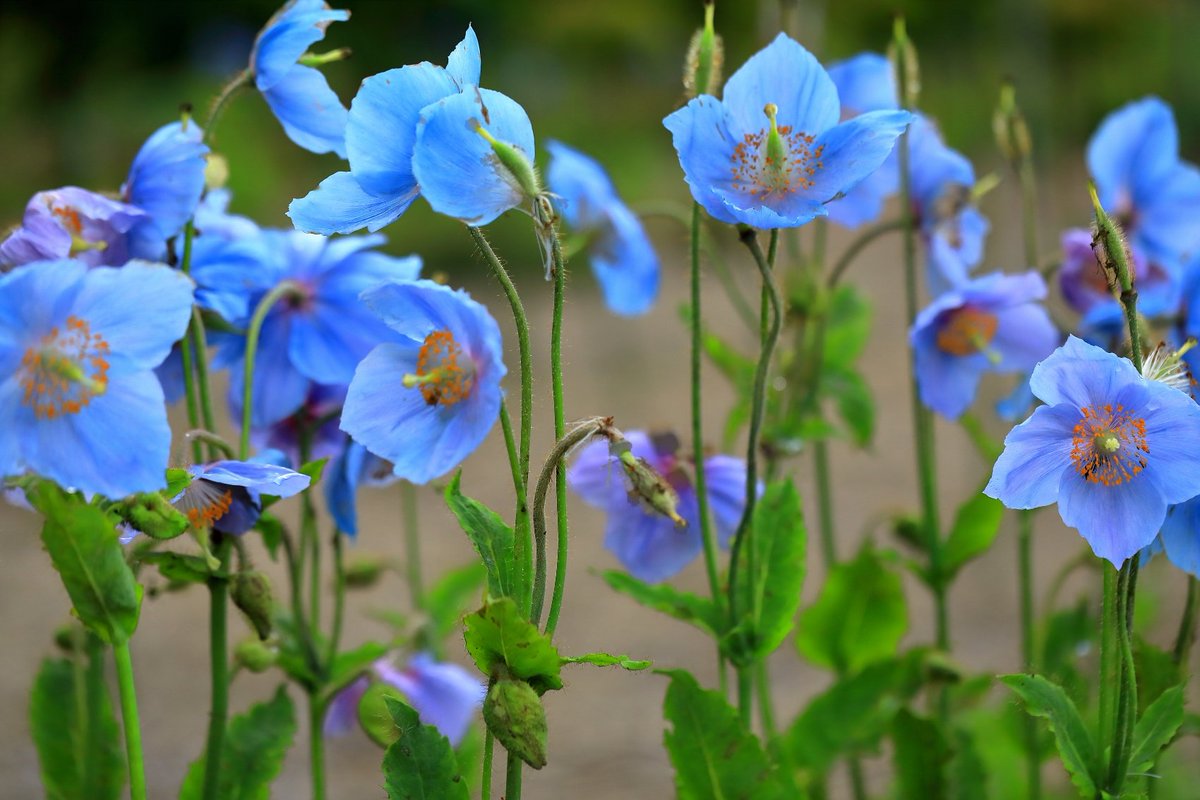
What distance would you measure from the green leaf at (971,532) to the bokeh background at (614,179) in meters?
0.11

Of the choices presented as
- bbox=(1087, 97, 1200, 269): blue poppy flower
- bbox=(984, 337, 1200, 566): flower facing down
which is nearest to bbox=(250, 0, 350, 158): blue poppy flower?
bbox=(984, 337, 1200, 566): flower facing down

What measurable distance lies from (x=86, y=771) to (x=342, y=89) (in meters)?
4.75

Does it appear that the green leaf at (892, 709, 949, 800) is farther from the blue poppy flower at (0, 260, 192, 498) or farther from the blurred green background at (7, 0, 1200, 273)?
the blurred green background at (7, 0, 1200, 273)

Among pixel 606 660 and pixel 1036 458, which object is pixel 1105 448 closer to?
pixel 1036 458

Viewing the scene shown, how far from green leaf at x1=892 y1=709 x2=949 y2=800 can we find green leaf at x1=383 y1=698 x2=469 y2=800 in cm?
47

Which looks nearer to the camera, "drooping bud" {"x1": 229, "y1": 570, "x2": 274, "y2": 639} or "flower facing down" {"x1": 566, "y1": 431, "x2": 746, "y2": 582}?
"drooping bud" {"x1": 229, "y1": 570, "x2": 274, "y2": 639}

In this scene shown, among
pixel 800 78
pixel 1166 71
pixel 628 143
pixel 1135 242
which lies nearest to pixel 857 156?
pixel 800 78

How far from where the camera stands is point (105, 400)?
2.33 ft

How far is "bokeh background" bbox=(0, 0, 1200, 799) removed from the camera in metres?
2.16

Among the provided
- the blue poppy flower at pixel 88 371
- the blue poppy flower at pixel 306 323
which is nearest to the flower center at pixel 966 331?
the blue poppy flower at pixel 306 323

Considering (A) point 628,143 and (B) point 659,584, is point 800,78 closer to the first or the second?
(B) point 659,584

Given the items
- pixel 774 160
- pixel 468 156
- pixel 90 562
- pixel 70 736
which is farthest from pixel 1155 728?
pixel 70 736

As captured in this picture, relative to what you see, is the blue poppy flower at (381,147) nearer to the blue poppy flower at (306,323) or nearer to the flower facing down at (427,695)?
the blue poppy flower at (306,323)

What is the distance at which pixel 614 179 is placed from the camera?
527 centimetres
